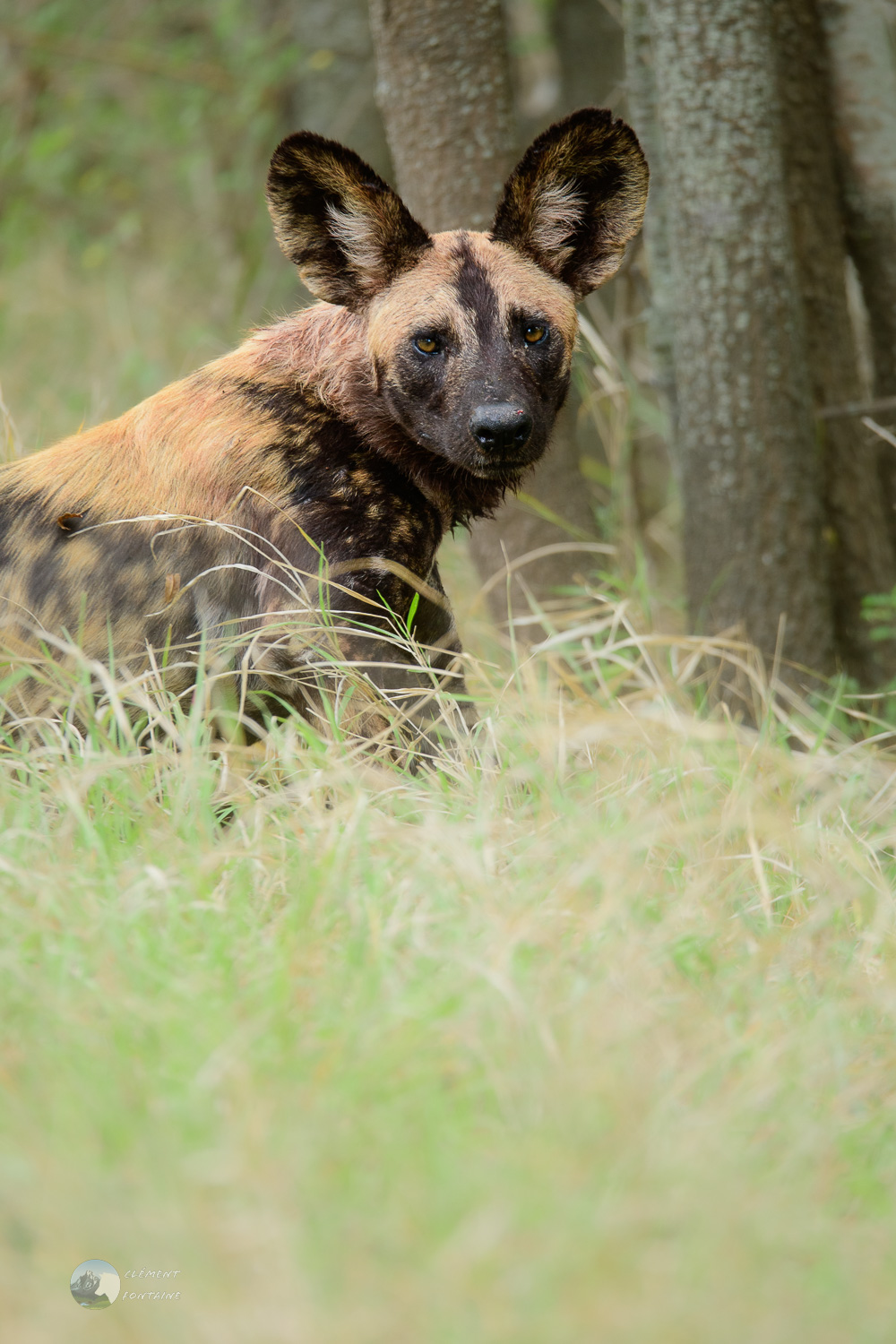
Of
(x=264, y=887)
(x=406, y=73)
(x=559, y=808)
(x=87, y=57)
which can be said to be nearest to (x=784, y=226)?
(x=406, y=73)

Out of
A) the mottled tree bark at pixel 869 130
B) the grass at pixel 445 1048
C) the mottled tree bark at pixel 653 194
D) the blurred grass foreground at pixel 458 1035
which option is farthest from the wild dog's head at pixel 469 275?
A: the mottled tree bark at pixel 869 130

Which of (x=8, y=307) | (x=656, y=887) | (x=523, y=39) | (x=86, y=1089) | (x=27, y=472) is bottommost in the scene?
(x=656, y=887)

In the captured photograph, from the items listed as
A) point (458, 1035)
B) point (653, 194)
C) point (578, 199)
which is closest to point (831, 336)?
point (653, 194)

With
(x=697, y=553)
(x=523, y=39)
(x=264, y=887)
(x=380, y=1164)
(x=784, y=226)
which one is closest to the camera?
(x=380, y=1164)

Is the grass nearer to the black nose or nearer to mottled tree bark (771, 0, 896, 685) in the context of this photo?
the black nose

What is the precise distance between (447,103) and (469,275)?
1.31 meters

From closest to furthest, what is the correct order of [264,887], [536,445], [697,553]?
[264,887], [536,445], [697,553]

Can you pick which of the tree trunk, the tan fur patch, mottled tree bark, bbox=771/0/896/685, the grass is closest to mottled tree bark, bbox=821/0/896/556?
mottled tree bark, bbox=771/0/896/685

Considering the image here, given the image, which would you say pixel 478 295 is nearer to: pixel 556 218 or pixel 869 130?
pixel 556 218

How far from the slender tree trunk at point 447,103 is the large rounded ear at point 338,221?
1036mm

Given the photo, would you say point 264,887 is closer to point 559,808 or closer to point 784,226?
point 559,808

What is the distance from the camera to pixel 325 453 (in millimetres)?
3205

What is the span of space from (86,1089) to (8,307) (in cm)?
697

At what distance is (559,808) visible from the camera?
266 centimetres
